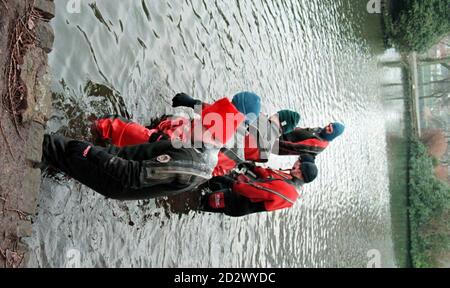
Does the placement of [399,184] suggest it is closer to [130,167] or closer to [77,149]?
[130,167]

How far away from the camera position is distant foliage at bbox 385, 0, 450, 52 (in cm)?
1298

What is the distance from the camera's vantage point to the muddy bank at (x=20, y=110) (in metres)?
2.66

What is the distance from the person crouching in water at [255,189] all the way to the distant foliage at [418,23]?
9871 millimetres

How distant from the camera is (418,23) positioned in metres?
13.4

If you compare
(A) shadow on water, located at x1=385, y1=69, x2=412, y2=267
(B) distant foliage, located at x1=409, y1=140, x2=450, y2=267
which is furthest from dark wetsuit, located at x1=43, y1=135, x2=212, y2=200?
(B) distant foliage, located at x1=409, y1=140, x2=450, y2=267

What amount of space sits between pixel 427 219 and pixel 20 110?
43.4 ft

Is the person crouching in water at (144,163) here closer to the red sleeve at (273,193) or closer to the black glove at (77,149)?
the black glove at (77,149)

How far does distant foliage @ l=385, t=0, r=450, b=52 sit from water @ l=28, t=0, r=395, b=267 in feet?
8.54

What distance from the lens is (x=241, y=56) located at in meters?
6.54

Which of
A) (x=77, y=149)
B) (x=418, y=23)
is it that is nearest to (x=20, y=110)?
(x=77, y=149)

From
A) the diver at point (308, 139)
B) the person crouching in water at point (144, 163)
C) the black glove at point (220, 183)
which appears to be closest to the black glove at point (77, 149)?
the person crouching in water at point (144, 163)
